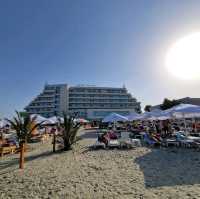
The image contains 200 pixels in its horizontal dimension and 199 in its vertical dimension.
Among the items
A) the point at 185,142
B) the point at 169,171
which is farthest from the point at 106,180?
the point at 185,142

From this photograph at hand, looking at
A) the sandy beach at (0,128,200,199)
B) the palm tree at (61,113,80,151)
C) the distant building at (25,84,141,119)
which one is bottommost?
the sandy beach at (0,128,200,199)

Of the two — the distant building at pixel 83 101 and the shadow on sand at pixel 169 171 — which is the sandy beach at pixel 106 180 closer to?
the shadow on sand at pixel 169 171

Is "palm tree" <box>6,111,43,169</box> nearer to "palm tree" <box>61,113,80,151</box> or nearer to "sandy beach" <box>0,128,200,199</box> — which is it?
"sandy beach" <box>0,128,200,199</box>

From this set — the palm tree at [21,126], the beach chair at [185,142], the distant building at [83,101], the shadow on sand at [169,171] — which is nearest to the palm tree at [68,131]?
the palm tree at [21,126]

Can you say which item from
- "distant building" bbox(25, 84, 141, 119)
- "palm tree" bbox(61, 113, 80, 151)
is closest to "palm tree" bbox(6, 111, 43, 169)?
"palm tree" bbox(61, 113, 80, 151)

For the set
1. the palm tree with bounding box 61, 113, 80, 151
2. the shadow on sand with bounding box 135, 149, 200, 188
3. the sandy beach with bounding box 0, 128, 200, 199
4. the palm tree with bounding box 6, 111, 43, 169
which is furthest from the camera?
the palm tree with bounding box 61, 113, 80, 151

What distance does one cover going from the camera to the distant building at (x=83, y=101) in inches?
3386

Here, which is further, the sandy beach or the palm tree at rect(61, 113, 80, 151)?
the palm tree at rect(61, 113, 80, 151)

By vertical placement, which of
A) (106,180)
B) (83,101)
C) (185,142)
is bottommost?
(106,180)

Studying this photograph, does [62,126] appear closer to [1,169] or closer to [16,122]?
[16,122]

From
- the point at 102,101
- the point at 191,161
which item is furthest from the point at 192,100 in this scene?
the point at 191,161

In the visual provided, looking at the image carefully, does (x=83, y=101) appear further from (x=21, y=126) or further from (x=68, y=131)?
(x=21, y=126)

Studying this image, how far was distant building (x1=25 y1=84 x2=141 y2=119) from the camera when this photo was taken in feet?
282

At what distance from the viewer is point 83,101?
8925 cm
